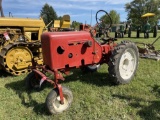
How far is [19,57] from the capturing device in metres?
6.77

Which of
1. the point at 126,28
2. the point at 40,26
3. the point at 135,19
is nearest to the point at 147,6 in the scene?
the point at 135,19

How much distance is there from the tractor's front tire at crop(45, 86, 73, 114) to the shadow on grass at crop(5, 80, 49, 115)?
0.19 meters

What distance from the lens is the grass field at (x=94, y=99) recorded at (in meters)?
4.13

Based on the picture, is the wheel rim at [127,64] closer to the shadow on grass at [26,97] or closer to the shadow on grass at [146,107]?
the shadow on grass at [146,107]

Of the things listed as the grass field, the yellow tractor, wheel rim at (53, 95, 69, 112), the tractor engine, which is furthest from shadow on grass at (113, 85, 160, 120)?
the yellow tractor

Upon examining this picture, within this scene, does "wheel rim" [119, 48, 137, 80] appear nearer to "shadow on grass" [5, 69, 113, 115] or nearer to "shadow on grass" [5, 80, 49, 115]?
"shadow on grass" [5, 69, 113, 115]

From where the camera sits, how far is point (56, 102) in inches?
165

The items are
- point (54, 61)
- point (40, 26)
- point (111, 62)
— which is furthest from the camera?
point (40, 26)

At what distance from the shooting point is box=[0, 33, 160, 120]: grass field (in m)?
4.13

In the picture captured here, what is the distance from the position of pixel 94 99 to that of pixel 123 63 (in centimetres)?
136

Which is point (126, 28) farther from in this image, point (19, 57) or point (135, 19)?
point (135, 19)

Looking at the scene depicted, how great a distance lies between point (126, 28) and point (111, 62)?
18297 millimetres

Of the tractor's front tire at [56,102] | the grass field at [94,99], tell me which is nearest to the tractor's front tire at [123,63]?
the grass field at [94,99]

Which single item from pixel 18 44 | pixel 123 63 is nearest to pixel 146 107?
pixel 123 63
